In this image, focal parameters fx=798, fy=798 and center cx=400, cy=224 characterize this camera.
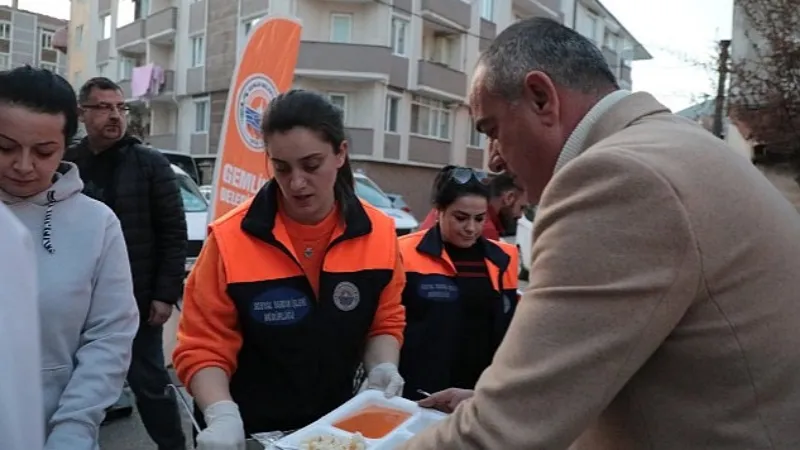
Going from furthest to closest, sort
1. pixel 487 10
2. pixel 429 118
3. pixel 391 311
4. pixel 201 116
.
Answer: pixel 487 10 < pixel 201 116 < pixel 429 118 < pixel 391 311

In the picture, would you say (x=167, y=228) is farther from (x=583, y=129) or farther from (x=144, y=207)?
(x=583, y=129)

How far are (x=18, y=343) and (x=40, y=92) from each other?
1.12 meters

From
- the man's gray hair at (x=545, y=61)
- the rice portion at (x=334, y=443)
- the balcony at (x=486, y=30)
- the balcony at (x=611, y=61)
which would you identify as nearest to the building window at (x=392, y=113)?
the balcony at (x=486, y=30)

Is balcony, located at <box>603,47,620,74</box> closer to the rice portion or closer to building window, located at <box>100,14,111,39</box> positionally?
the rice portion

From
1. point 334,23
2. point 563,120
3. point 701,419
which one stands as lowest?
point 701,419

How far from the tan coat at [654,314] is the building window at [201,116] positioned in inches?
1172

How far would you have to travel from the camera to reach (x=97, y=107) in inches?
→ 164

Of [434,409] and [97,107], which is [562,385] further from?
[97,107]

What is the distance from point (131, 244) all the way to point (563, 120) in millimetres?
3209

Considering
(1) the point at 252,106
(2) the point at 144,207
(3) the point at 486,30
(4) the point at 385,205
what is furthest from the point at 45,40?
(2) the point at 144,207

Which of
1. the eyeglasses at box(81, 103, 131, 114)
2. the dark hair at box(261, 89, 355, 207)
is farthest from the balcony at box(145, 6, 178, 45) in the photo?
the dark hair at box(261, 89, 355, 207)

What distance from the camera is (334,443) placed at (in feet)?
5.85

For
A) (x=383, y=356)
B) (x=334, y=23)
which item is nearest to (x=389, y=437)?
(x=383, y=356)

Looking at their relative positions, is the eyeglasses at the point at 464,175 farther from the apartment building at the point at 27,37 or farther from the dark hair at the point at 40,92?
the apartment building at the point at 27,37
